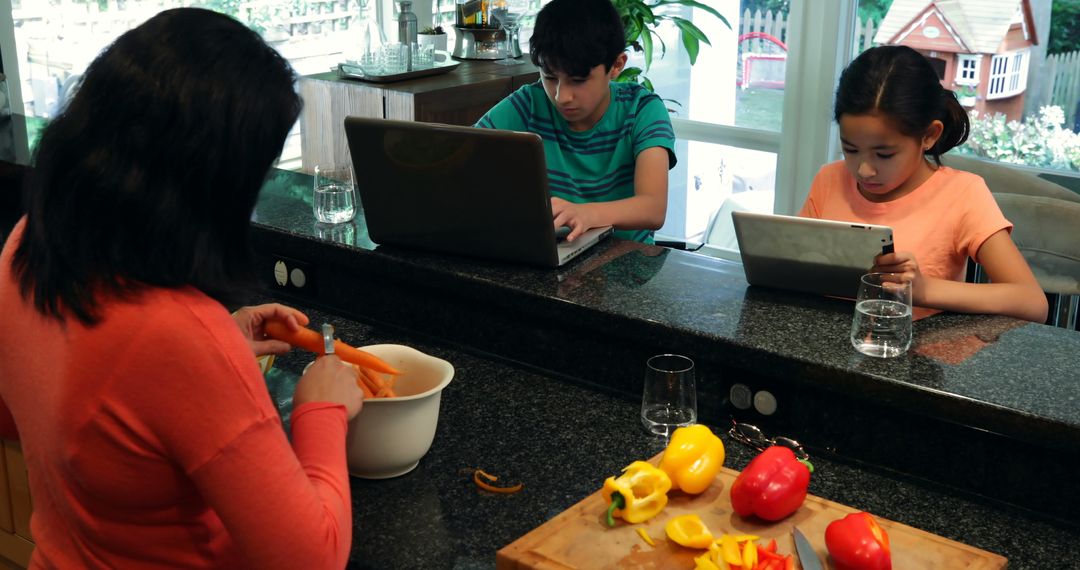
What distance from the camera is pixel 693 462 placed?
1.20m

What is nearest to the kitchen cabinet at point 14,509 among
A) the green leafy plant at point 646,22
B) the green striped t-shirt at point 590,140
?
the green striped t-shirt at point 590,140

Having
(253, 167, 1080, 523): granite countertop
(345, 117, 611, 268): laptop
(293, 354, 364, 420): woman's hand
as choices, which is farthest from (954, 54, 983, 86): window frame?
(293, 354, 364, 420): woman's hand

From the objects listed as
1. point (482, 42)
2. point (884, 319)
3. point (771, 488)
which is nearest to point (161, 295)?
point (771, 488)

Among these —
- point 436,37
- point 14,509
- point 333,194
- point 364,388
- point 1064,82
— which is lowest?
point 14,509

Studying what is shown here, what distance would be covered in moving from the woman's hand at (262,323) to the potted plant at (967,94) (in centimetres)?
283

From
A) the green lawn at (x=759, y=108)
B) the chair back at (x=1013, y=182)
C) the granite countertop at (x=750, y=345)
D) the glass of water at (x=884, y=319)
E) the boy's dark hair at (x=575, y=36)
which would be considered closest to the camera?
the granite countertop at (x=750, y=345)

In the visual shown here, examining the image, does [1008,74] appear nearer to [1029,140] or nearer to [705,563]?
[1029,140]

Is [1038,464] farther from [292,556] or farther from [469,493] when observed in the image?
[292,556]

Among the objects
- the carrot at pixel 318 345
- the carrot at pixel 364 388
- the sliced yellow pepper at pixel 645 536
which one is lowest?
the sliced yellow pepper at pixel 645 536

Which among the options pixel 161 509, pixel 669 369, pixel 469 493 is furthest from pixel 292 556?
pixel 669 369

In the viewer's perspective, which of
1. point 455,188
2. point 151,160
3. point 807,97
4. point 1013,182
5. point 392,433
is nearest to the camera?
point 151,160

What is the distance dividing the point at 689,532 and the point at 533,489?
242 millimetres

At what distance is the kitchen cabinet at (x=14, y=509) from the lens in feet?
5.37

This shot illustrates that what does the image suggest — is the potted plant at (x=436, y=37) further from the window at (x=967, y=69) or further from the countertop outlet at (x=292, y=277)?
the window at (x=967, y=69)
